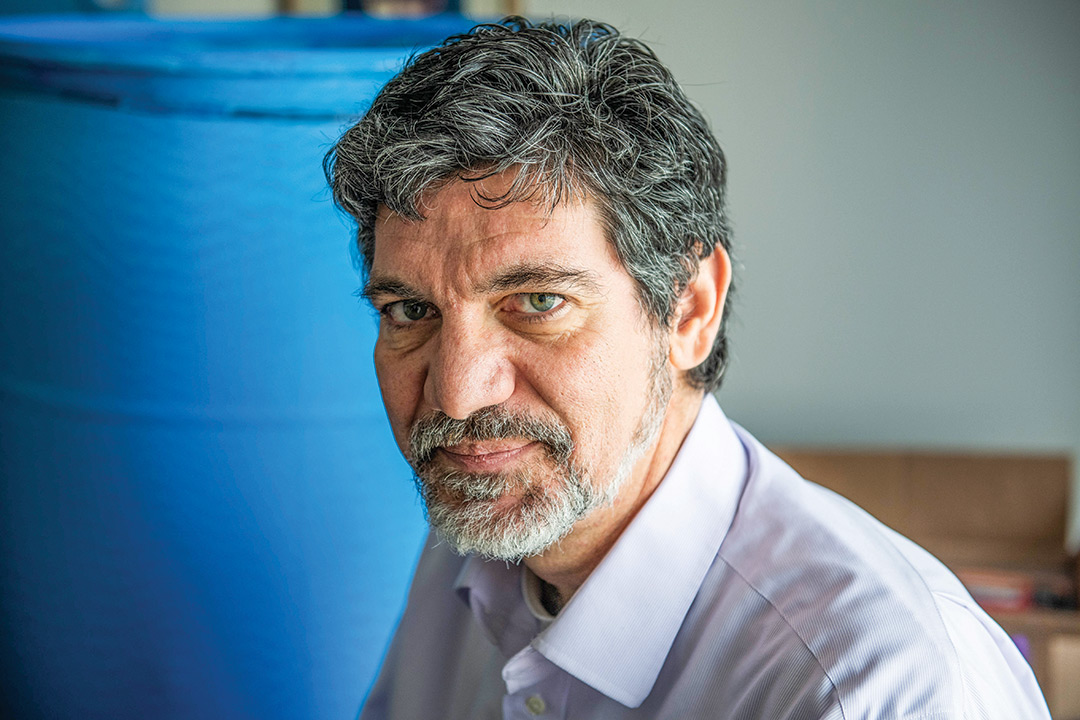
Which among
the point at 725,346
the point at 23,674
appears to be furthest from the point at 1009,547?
the point at 23,674

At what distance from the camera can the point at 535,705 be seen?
0.89 metres

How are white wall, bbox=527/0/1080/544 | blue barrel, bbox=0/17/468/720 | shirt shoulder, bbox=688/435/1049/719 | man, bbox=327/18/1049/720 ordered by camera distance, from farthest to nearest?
white wall, bbox=527/0/1080/544
blue barrel, bbox=0/17/468/720
man, bbox=327/18/1049/720
shirt shoulder, bbox=688/435/1049/719

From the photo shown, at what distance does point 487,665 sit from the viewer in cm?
100

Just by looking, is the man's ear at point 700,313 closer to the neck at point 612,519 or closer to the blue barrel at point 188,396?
the neck at point 612,519

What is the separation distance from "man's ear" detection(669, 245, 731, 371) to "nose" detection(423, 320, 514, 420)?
0.18 meters

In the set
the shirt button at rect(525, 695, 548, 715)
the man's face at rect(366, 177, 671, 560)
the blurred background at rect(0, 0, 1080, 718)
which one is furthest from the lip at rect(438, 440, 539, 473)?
the blurred background at rect(0, 0, 1080, 718)

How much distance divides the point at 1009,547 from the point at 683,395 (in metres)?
1.38

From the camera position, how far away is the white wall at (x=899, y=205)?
2.01m

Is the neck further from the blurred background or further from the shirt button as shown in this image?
the blurred background

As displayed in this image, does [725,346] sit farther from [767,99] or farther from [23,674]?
[767,99]

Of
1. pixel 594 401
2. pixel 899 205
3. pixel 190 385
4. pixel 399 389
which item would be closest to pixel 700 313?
pixel 594 401

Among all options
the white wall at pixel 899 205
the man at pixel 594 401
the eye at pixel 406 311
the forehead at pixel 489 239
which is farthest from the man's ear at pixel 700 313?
the white wall at pixel 899 205

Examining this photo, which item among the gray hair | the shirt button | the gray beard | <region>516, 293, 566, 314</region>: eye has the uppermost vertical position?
the gray hair

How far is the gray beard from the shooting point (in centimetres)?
82
